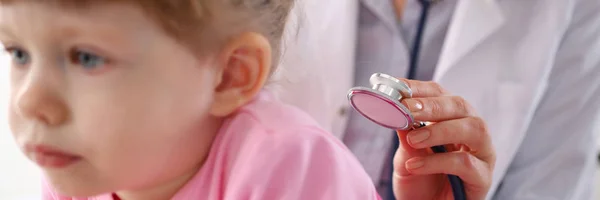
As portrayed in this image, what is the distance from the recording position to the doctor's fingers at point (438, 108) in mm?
578

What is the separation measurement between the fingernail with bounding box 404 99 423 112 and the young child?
0.27 feet

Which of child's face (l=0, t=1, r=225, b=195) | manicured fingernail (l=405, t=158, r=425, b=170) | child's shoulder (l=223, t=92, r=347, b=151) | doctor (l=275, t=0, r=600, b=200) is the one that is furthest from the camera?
doctor (l=275, t=0, r=600, b=200)

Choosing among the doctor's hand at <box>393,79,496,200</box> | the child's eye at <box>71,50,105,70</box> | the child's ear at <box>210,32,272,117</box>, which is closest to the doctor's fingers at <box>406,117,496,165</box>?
the doctor's hand at <box>393,79,496,200</box>

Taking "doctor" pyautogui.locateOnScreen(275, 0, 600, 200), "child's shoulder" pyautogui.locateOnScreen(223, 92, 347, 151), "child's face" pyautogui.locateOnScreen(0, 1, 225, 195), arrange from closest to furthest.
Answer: "child's face" pyautogui.locateOnScreen(0, 1, 225, 195), "child's shoulder" pyautogui.locateOnScreen(223, 92, 347, 151), "doctor" pyautogui.locateOnScreen(275, 0, 600, 200)

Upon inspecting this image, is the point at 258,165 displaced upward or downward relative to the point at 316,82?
upward

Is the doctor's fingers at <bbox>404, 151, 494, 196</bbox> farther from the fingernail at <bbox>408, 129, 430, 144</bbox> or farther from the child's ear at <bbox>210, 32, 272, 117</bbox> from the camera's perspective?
the child's ear at <bbox>210, 32, 272, 117</bbox>

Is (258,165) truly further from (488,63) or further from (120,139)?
(488,63)

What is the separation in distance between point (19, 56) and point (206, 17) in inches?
6.3

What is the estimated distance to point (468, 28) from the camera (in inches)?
34.6

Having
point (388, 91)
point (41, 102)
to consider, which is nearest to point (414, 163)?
point (388, 91)

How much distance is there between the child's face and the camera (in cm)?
43

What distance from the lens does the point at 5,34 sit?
464 millimetres

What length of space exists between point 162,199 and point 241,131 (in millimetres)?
117

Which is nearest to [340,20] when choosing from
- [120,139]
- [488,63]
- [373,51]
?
[373,51]
